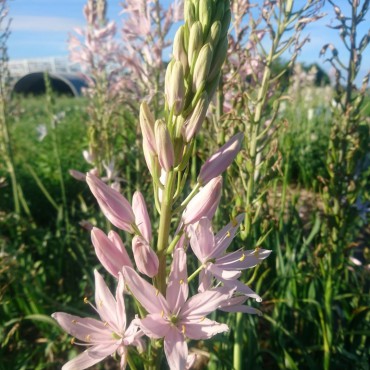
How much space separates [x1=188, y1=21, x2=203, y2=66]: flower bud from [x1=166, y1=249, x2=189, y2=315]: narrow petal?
1.91 ft

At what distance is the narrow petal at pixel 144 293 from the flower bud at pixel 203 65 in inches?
22.2

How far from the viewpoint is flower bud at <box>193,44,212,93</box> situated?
1095mm

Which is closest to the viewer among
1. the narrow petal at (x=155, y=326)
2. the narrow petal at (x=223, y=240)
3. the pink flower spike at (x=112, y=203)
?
the narrow petal at (x=155, y=326)

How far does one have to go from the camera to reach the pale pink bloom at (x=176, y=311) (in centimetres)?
107

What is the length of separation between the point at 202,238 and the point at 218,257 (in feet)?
0.35

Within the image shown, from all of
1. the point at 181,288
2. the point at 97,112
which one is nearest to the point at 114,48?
the point at 97,112

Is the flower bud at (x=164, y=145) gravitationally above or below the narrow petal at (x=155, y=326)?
above

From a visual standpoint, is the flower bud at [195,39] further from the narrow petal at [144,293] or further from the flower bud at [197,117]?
the narrow petal at [144,293]

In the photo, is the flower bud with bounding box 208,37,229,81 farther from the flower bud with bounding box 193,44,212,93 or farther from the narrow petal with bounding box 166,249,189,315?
the narrow petal with bounding box 166,249,189,315

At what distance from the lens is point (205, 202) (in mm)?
1173

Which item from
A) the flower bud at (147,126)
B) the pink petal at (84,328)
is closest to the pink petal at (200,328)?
the pink petal at (84,328)

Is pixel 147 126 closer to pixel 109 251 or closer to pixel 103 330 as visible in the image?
pixel 109 251

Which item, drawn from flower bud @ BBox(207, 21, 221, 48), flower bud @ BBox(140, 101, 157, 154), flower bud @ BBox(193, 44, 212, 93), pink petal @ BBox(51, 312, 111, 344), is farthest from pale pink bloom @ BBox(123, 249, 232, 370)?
flower bud @ BBox(207, 21, 221, 48)

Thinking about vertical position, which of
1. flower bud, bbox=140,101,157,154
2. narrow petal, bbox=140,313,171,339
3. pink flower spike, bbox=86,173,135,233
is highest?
flower bud, bbox=140,101,157,154
